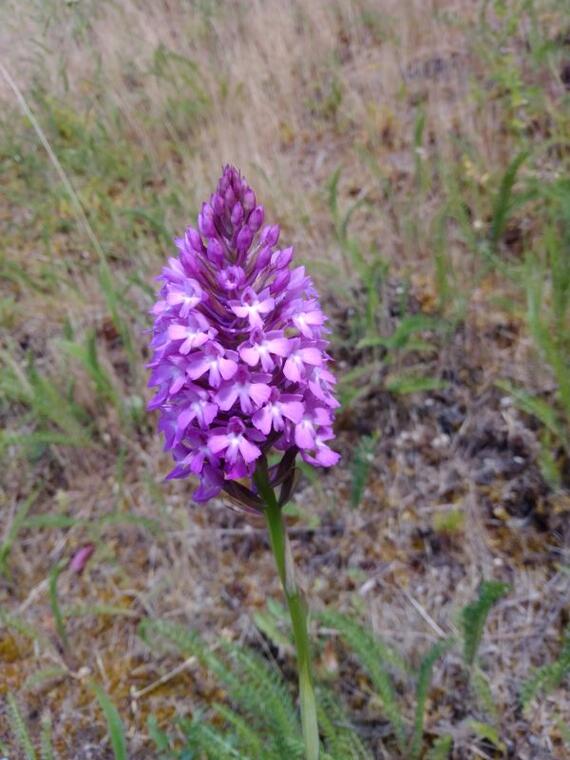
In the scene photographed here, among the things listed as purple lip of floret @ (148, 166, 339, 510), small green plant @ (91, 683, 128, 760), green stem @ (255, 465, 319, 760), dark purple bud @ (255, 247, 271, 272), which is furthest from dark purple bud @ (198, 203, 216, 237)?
small green plant @ (91, 683, 128, 760)

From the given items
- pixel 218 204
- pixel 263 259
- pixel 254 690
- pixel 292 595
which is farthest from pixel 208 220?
pixel 254 690

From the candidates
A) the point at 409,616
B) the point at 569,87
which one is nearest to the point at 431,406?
the point at 409,616

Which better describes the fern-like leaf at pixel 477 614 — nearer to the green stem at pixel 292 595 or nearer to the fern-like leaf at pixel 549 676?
the fern-like leaf at pixel 549 676

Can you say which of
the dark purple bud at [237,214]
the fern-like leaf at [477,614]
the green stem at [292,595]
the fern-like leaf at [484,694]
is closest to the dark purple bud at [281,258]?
the dark purple bud at [237,214]

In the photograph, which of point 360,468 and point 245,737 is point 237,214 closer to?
point 360,468

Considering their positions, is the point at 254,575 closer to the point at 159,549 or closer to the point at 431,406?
the point at 159,549
